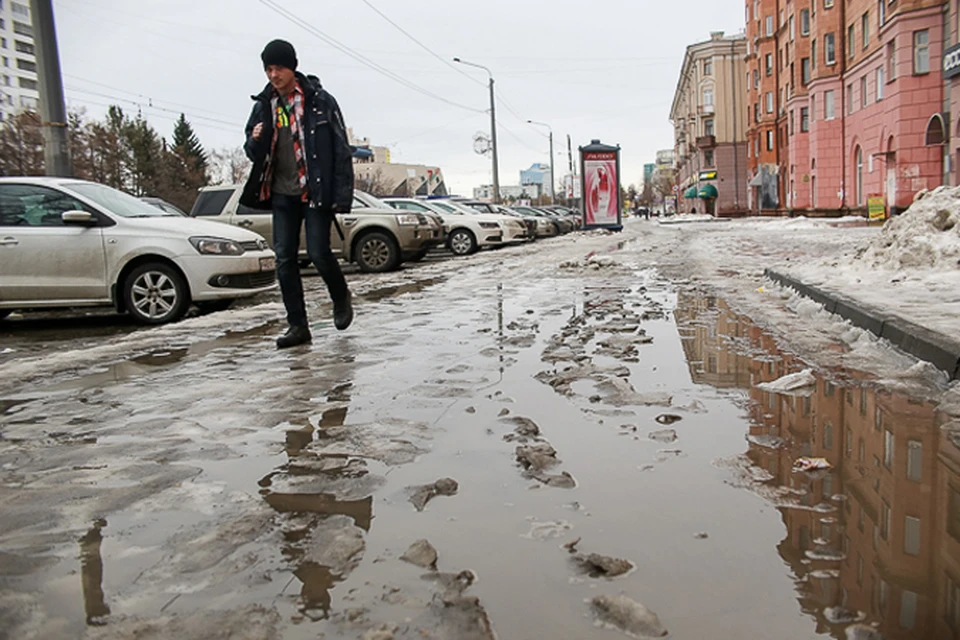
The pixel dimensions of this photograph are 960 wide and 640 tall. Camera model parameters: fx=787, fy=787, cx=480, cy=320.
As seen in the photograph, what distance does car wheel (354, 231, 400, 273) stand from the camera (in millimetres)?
14414

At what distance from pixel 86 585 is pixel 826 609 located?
6.00ft

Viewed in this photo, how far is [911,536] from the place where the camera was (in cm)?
223

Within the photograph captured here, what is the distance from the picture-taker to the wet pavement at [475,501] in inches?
73.2

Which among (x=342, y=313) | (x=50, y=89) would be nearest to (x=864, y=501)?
(x=342, y=313)

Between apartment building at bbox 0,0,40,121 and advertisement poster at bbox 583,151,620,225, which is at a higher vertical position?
apartment building at bbox 0,0,40,121

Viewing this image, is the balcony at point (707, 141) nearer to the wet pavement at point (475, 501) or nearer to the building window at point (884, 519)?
the wet pavement at point (475, 501)

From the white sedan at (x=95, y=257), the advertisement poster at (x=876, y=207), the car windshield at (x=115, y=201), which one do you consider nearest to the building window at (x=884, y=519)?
the white sedan at (x=95, y=257)

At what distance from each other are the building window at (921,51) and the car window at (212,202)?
993 inches

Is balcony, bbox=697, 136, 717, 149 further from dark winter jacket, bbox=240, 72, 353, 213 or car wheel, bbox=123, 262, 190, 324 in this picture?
dark winter jacket, bbox=240, 72, 353, 213

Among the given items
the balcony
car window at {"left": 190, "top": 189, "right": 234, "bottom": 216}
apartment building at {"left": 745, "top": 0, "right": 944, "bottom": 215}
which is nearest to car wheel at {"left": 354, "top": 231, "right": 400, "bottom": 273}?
car window at {"left": 190, "top": 189, "right": 234, "bottom": 216}

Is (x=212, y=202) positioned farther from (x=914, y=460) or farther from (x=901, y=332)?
(x=914, y=460)

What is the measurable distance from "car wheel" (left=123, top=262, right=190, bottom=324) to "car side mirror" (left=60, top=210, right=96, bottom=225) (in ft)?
2.09

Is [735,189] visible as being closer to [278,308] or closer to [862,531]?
[278,308]

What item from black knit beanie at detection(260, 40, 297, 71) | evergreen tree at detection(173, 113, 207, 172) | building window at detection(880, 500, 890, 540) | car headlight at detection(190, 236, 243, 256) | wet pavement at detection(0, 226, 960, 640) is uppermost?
evergreen tree at detection(173, 113, 207, 172)
